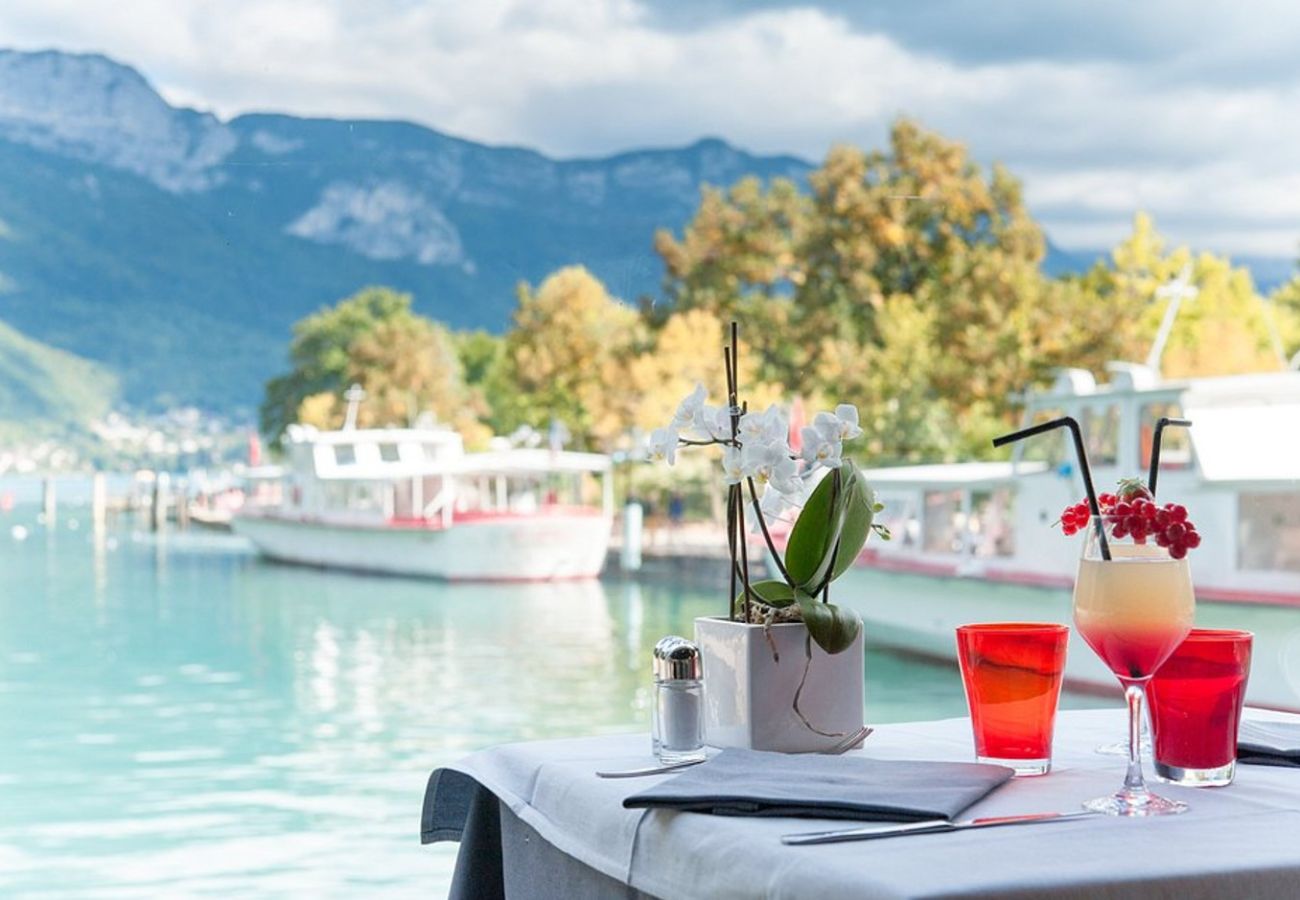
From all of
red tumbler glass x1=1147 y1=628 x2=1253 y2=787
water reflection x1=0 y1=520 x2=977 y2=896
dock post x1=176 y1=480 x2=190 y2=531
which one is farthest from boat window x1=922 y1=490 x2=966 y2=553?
dock post x1=176 y1=480 x2=190 y2=531

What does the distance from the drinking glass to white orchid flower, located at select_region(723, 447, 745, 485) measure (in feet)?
0.75

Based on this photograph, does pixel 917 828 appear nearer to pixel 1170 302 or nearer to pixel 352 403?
pixel 1170 302

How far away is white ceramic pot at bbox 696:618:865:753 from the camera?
1.02 m

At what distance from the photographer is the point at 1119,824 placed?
801 mm

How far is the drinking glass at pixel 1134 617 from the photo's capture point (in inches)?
33.5

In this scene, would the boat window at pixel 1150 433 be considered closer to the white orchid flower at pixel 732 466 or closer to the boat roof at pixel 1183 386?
the boat roof at pixel 1183 386

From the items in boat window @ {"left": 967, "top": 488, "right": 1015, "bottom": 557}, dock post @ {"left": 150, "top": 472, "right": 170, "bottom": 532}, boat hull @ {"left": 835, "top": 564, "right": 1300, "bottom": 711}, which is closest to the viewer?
boat hull @ {"left": 835, "top": 564, "right": 1300, "bottom": 711}

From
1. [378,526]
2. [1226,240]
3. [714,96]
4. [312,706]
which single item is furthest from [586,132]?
→ [312,706]

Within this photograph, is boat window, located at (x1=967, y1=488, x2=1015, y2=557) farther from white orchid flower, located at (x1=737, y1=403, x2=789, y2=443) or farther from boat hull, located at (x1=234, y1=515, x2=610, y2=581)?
white orchid flower, located at (x1=737, y1=403, x2=789, y2=443)

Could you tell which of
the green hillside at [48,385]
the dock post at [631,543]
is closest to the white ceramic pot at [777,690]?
the dock post at [631,543]

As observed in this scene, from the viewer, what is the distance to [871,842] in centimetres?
76

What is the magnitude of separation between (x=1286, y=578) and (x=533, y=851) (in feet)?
25.5

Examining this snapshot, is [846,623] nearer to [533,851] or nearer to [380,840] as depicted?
[533,851]

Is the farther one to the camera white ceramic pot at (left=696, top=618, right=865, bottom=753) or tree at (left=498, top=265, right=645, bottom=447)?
tree at (left=498, top=265, right=645, bottom=447)
